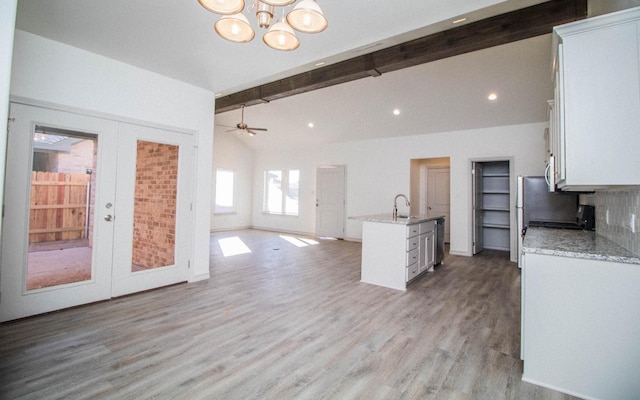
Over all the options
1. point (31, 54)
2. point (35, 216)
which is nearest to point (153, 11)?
point (31, 54)

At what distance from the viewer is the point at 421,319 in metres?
3.05

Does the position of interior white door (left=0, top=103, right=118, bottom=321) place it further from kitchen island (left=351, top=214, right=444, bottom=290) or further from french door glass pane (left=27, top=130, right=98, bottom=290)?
kitchen island (left=351, top=214, right=444, bottom=290)

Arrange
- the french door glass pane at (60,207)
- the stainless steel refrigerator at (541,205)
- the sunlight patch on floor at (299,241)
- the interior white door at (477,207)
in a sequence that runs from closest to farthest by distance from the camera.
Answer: the french door glass pane at (60,207)
the stainless steel refrigerator at (541,205)
the interior white door at (477,207)
the sunlight patch on floor at (299,241)

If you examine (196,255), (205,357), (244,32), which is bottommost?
(205,357)

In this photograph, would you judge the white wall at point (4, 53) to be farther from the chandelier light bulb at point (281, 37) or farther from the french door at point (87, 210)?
the french door at point (87, 210)

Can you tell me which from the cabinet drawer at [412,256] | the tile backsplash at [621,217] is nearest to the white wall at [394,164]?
the cabinet drawer at [412,256]

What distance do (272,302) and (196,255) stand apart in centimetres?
142

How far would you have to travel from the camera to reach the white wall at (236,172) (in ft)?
30.7

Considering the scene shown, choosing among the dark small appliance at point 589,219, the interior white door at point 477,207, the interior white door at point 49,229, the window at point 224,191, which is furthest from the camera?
the window at point 224,191

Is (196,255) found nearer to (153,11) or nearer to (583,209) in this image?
(153,11)

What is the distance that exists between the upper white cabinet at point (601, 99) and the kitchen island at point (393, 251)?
7.19 feet

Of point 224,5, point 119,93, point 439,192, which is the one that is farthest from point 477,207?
point 119,93

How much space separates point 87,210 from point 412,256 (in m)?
3.87

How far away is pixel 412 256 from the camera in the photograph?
4141mm
